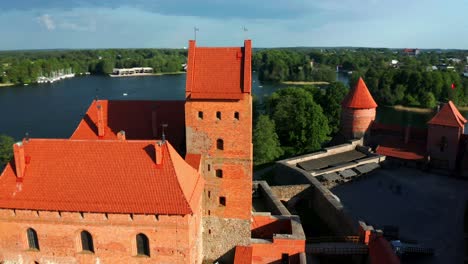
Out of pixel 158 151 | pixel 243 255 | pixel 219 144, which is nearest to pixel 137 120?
pixel 219 144

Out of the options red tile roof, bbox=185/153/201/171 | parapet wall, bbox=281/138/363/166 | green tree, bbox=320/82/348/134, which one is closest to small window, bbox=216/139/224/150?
red tile roof, bbox=185/153/201/171

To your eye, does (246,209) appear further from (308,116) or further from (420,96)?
(420,96)

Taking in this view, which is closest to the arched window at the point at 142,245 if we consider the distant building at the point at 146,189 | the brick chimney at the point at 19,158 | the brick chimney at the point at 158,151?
the distant building at the point at 146,189

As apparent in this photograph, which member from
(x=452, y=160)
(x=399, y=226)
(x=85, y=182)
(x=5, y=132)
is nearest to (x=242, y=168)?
(x=85, y=182)

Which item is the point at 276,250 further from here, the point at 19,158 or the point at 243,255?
the point at 19,158

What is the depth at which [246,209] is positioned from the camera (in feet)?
60.2

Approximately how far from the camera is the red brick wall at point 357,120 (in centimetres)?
3581

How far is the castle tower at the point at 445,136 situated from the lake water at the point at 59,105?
29.3 metres

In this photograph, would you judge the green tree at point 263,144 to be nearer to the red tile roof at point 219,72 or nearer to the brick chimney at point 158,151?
the red tile roof at point 219,72

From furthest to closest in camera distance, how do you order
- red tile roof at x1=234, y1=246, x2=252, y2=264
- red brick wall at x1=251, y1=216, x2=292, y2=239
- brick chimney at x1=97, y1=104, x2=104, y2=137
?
red brick wall at x1=251, y1=216, x2=292, y2=239 → brick chimney at x1=97, y1=104, x2=104, y2=137 → red tile roof at x1=234, y1=246, x2=252, y2=264

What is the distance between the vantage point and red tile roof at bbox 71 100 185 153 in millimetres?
19984

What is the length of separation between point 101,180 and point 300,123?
27469mm

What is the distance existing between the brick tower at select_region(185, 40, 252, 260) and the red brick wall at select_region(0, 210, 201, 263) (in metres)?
2.44

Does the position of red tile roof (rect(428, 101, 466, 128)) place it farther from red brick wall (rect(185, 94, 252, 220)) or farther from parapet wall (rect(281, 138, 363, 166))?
red brick wall (rect(185, 94, 252, 220))
